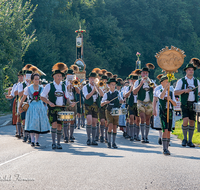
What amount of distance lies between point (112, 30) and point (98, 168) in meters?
48.3

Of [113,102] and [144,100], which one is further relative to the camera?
[144,100]

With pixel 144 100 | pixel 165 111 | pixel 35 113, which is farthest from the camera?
pixel 144 100

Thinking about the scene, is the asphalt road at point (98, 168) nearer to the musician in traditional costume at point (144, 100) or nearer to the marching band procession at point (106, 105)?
the marching band procession at point (106, 105)

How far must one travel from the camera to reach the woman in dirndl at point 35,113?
10.1m

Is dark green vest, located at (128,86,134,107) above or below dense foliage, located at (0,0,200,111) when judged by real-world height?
below

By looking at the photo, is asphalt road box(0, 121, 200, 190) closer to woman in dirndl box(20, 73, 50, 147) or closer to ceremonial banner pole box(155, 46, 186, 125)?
woman in dirndl box(20, 73, 50, 147)

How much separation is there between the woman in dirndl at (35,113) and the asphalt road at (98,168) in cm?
55

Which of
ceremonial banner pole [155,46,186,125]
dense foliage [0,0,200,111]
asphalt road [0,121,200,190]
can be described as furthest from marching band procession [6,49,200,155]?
dense foliage [0,0,200,111]

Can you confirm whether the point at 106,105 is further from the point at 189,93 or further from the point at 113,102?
the point at 189,93

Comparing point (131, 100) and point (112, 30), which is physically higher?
point (112, 30)

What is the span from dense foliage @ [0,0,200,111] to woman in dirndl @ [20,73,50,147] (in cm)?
3068

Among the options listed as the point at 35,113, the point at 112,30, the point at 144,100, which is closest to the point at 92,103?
the point at 144,100

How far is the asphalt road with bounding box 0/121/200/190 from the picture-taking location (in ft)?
19.5

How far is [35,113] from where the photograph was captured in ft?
33.4
